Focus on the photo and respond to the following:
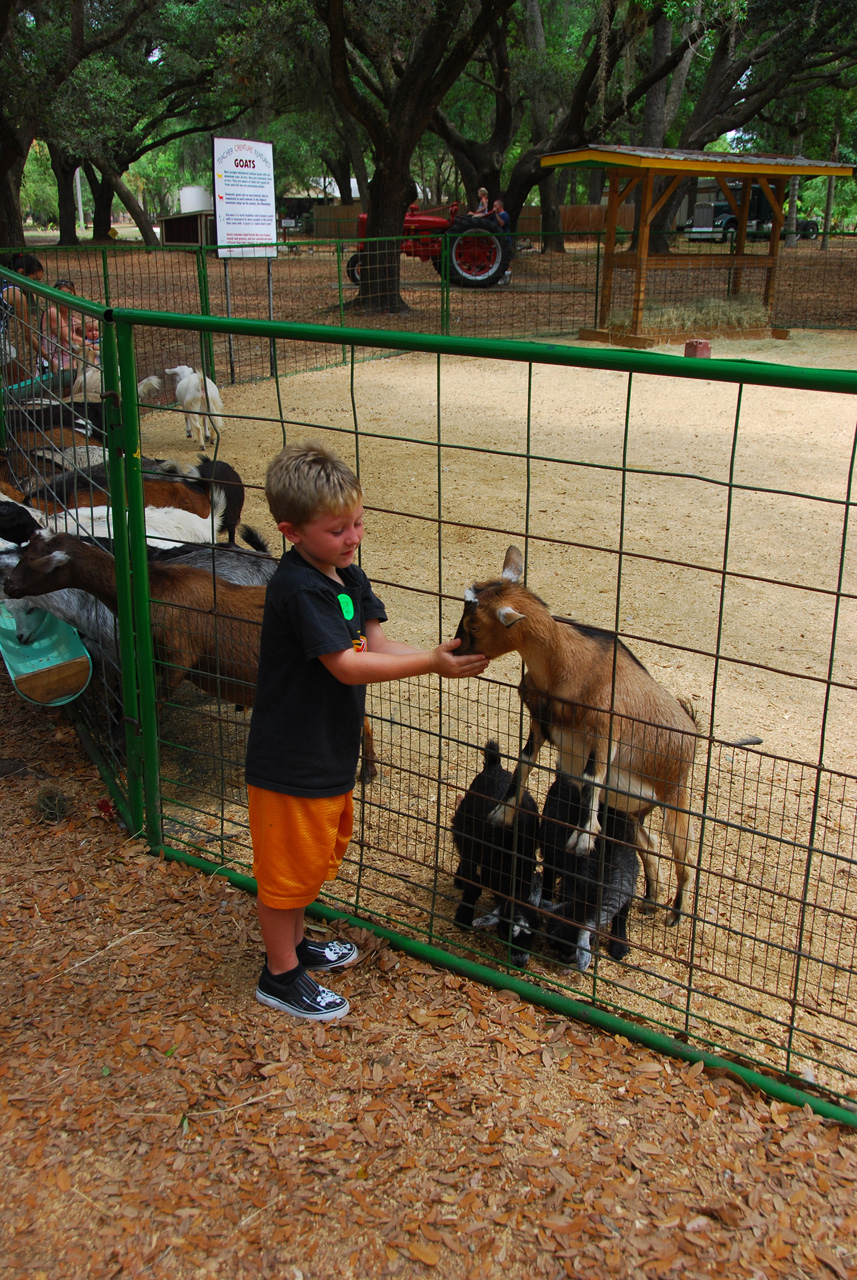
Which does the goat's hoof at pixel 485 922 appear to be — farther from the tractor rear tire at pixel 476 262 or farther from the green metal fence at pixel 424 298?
the tractor rear tire at pixel 476 262

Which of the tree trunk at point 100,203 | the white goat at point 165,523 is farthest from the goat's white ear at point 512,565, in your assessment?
the tree trunk at point 100,203

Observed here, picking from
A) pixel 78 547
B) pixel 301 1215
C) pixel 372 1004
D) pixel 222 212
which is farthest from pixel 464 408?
pixel 301 1215

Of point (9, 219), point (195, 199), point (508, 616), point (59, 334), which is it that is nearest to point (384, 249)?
point (9, 219)

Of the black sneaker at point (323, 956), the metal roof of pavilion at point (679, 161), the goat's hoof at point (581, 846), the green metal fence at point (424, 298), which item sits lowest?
the black sneaker at point (323, 956)

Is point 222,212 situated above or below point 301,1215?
above

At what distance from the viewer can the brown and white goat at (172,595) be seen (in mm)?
4387

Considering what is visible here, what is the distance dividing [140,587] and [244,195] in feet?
39.3

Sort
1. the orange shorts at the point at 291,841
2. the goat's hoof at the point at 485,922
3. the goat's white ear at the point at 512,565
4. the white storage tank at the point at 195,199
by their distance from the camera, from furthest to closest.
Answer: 1. the white storage tank at the point at 195,199
2. the goat's hoof at the point at 485,922
3. the goat's white ear at the point at 512,565
4. the orange shorts at the point at 291,841

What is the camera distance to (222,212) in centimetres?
1359

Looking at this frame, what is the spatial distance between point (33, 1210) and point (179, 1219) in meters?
0.34

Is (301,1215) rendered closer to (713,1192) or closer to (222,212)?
(713,1192)

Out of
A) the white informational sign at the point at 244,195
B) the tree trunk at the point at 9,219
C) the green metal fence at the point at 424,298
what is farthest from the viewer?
the tree trunk at the point at 9,219

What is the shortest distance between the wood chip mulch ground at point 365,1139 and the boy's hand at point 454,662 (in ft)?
3.62

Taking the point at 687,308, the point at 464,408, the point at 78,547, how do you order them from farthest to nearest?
the point at 687,308 → the point at 464,408 → the point at 78,547
